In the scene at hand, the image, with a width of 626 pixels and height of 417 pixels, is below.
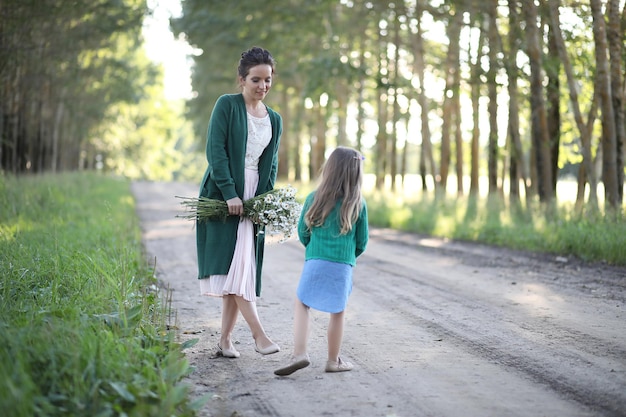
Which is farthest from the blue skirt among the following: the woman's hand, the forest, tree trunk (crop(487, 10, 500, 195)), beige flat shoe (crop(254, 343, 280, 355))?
tree trunk (crop(487, 10, 500, 195))

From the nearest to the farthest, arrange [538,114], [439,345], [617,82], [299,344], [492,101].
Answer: [299,344], [439,345], [617,82], [538,114], [492,101]

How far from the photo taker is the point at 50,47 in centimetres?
2708

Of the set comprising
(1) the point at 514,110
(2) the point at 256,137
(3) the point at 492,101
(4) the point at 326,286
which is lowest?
(4) the point at 326,286

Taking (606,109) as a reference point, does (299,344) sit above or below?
below

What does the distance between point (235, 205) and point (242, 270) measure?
1.76ft

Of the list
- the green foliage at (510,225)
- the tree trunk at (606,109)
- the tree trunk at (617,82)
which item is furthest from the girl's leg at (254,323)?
the tree trunk at (617,82)

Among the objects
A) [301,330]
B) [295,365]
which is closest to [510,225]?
[301,330]

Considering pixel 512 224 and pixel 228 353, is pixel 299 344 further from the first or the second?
pixel 512 224

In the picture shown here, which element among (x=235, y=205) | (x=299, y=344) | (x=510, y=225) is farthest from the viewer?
(x=510, y=225)

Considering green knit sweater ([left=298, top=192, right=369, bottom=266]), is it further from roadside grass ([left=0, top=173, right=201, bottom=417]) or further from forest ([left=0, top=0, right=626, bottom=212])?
forest ([left=0, top=0, right=626, bottom=212])

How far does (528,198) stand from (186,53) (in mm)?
30301

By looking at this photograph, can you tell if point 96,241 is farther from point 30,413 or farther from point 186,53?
point 186,53

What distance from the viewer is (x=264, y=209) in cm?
625

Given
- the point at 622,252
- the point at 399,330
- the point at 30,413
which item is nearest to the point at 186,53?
the point at 622,252
